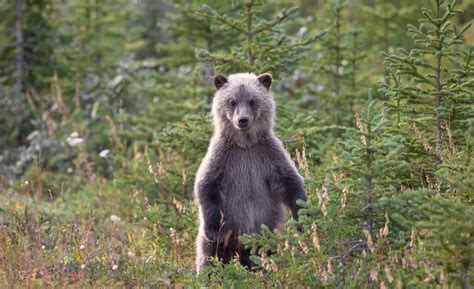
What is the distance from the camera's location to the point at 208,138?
8367 millimetres

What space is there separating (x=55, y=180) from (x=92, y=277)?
6194 millimetres

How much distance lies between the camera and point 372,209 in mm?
5332

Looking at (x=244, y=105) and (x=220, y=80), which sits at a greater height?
(x=220, y=80)

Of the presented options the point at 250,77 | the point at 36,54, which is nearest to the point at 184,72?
the point at 36,54

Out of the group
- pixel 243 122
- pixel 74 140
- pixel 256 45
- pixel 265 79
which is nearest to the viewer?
pixel 243 122

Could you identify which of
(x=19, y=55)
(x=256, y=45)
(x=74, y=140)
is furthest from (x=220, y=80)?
(x=19, y=55)

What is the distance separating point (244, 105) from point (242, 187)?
2.75ft

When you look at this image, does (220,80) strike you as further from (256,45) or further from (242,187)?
(256,45)

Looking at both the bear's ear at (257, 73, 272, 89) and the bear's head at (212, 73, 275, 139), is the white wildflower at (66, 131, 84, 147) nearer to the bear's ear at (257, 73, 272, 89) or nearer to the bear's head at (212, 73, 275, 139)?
the bear's head at (212, 73, 275, 139)

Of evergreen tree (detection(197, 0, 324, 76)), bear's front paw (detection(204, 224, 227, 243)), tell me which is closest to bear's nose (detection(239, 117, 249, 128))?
bear's front paw (detection(204, 224, 227, 243))

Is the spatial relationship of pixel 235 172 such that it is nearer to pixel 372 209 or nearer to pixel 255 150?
pixel 255 150

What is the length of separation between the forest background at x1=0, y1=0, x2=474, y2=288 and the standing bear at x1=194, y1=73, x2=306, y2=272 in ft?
0.82

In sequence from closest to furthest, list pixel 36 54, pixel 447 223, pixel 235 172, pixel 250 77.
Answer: pixel 447 223 → pixel 235 172 → pixel 250 77 → pixel 36 54

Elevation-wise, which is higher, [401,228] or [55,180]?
[401,228]
